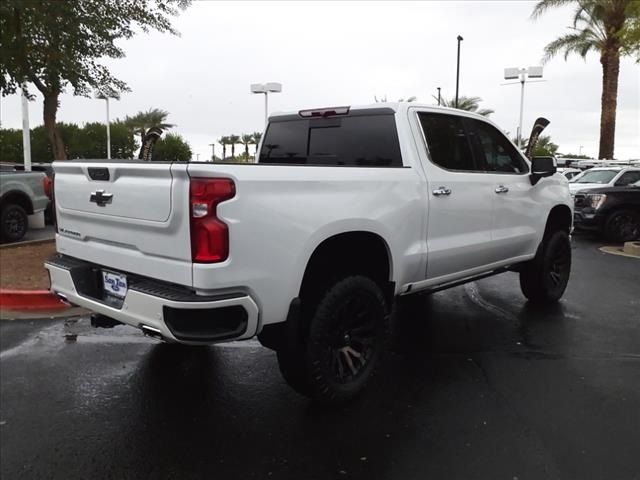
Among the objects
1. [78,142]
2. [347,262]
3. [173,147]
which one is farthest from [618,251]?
[78,142]

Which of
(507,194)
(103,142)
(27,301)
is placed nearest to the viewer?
(507,194)

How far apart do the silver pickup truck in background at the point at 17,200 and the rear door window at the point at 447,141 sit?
7.02 m

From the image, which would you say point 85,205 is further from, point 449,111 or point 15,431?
point 449,111

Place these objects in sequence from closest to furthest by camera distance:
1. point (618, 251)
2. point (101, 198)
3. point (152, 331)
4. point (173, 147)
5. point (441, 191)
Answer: point (152, 331) → point (101, 198) → point (441, 191) → point (618, 251) → point (173, 147)

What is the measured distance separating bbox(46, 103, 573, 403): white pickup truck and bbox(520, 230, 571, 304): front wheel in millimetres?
859

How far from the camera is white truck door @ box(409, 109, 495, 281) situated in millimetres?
4184

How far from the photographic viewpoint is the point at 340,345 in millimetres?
3596

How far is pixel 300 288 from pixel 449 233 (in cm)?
156

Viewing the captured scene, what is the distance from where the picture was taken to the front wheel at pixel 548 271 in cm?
586

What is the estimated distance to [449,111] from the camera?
4664 mm

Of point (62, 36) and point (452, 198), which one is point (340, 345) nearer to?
point (452, 198)

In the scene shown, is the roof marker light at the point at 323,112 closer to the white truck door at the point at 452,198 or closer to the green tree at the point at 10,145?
the white truck door at the point at 452,198

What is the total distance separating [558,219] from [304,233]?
3900 millimetres

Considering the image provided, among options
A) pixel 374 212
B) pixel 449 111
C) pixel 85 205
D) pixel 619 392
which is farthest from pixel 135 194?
pixel 619 392
